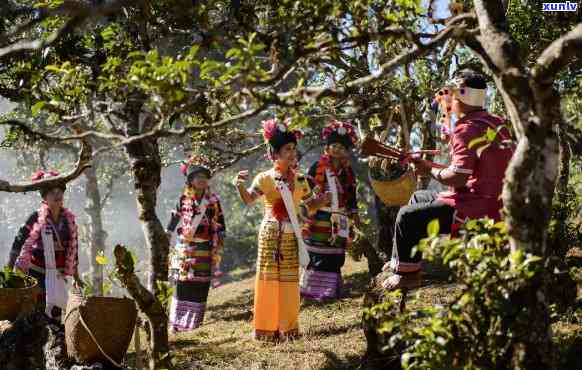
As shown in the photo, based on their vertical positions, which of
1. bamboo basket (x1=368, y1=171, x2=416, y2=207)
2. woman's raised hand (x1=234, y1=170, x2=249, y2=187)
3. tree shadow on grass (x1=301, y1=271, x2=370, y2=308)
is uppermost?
woman's raised hand (x1=234, y1=170, x2=249, y2=187)

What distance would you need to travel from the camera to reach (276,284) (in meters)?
7.49

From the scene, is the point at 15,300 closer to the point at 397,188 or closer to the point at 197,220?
the point at 397,188

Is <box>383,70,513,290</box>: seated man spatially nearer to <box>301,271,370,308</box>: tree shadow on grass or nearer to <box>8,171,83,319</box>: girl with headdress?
<box>8,171,83,319</box>: girl with headdress

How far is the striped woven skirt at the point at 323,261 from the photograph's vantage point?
33.5 feet

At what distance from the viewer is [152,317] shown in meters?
5.21

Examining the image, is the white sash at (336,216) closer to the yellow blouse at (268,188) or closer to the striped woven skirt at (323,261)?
the striped woven skirt at (323,261)

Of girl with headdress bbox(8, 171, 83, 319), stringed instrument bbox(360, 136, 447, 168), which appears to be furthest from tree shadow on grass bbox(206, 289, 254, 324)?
stringed instrument bbox(360, 136, 447, 168)

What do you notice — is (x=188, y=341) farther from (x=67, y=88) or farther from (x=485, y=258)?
(x=485, y=258)

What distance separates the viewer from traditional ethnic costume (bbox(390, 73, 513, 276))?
5.20 m

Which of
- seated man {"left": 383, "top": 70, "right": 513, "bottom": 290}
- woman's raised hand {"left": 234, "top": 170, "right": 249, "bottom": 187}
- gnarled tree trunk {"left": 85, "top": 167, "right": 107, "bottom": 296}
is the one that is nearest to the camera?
seated man {"left": 383, "top": 70, "right": 513, "bottom": 290}

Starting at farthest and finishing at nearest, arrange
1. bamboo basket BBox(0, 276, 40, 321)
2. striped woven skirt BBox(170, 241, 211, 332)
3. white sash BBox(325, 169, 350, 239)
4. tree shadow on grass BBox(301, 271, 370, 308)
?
white sash BBox(325, 169, 350, 239)
tree shadow on grass BBox(301, 271, 370, 308)
striped woven skirt BBox(170, 241, 211, 332)
bamboo basket BBox(0, 276, 40, 321)

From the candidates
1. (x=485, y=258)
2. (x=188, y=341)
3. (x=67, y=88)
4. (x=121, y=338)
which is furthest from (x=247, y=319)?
(x=485, y=258)

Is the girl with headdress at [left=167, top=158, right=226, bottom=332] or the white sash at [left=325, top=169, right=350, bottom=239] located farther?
the white sash at [left=325, top=169, right=350, bottom=239]

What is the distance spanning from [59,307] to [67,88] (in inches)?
156
